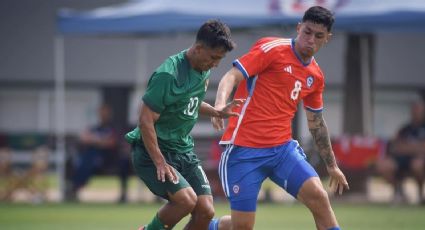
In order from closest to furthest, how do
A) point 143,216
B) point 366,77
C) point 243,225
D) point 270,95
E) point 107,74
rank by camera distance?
point 243,225
point 270,95
point 143,216
point 366,77
point 107,74

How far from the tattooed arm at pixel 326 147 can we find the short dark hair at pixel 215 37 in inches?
46.2

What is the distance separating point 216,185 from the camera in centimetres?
1922

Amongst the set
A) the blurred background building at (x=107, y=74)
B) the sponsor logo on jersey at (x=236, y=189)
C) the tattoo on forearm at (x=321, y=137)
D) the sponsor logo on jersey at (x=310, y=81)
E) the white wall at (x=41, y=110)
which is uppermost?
the sponsor logo on jersey at (x=310, y=81)

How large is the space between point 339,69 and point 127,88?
5851 millimetres

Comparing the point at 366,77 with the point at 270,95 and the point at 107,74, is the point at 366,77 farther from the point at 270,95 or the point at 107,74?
the point at 107,74

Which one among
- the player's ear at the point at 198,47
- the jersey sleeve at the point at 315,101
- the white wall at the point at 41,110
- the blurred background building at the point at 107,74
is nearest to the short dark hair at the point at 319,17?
the jersey sleeve at the point at 315,101

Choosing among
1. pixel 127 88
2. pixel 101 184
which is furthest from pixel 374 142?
pixel 127 88

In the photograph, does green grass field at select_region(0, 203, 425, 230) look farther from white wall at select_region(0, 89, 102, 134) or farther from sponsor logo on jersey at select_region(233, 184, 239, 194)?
white wall at select_region(0, 89, 102, 134)

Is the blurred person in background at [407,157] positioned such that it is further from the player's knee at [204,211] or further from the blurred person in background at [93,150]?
the player's knee at [204,211]

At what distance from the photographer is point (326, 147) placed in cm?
987

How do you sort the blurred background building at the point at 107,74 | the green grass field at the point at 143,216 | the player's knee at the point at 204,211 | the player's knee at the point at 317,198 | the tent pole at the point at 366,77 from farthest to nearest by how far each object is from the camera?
the blurred background building at the point at 107,74 → the tent pole at the point at 366,77 → the green grass field at the point at 143,216 → the player's knee at the point at 204,211 → the player's knee at the point at 317,198

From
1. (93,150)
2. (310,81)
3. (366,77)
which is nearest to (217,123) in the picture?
(310,81)

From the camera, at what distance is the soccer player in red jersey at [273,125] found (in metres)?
9.36

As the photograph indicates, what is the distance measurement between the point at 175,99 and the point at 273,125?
2.91ft
